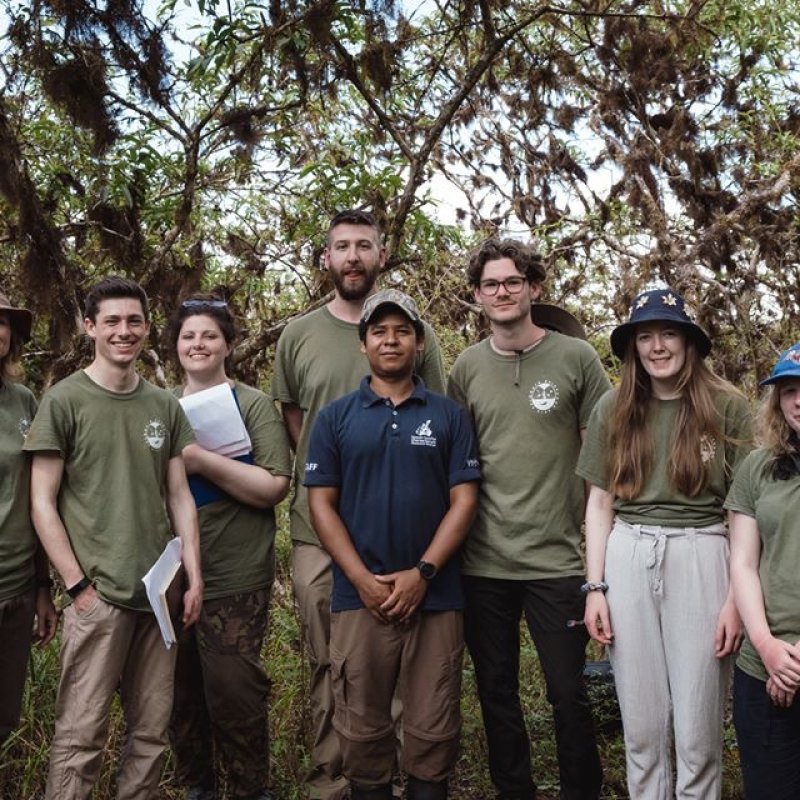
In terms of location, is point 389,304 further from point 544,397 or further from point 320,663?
point 320,663

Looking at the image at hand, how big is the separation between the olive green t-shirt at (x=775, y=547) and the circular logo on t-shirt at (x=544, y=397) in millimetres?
927

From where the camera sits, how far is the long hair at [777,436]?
9.70 ft

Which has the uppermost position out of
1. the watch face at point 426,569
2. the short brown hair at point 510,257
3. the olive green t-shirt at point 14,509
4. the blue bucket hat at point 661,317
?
the short brown hair at point 510,257

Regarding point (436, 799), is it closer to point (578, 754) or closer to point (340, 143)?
point (578, 754)

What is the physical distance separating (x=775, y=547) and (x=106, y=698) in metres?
2.42

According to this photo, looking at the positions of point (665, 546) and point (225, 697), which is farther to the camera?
point (225, 697)

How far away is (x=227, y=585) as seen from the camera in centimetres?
387

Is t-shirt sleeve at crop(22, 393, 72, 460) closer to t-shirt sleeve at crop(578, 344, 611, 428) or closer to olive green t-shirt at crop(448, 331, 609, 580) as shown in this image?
olive green t-shirt at crop(448, 331, 609, 580)

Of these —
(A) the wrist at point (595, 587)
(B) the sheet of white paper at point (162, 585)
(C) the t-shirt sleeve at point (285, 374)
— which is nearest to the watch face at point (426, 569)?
(A) the wrist at point (595, 587)

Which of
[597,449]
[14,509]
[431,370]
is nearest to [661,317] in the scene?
[597,449]

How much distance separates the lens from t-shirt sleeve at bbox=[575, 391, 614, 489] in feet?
11.2

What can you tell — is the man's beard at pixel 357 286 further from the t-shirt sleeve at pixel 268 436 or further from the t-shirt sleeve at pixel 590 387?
the t-shirt sleeve at pixel 590 387

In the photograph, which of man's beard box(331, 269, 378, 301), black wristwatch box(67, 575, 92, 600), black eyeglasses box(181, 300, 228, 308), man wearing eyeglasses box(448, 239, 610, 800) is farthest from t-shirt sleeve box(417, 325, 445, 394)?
black wristwatch box(67, 575, 92, 600)

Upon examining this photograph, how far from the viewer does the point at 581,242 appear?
981 centimetres
